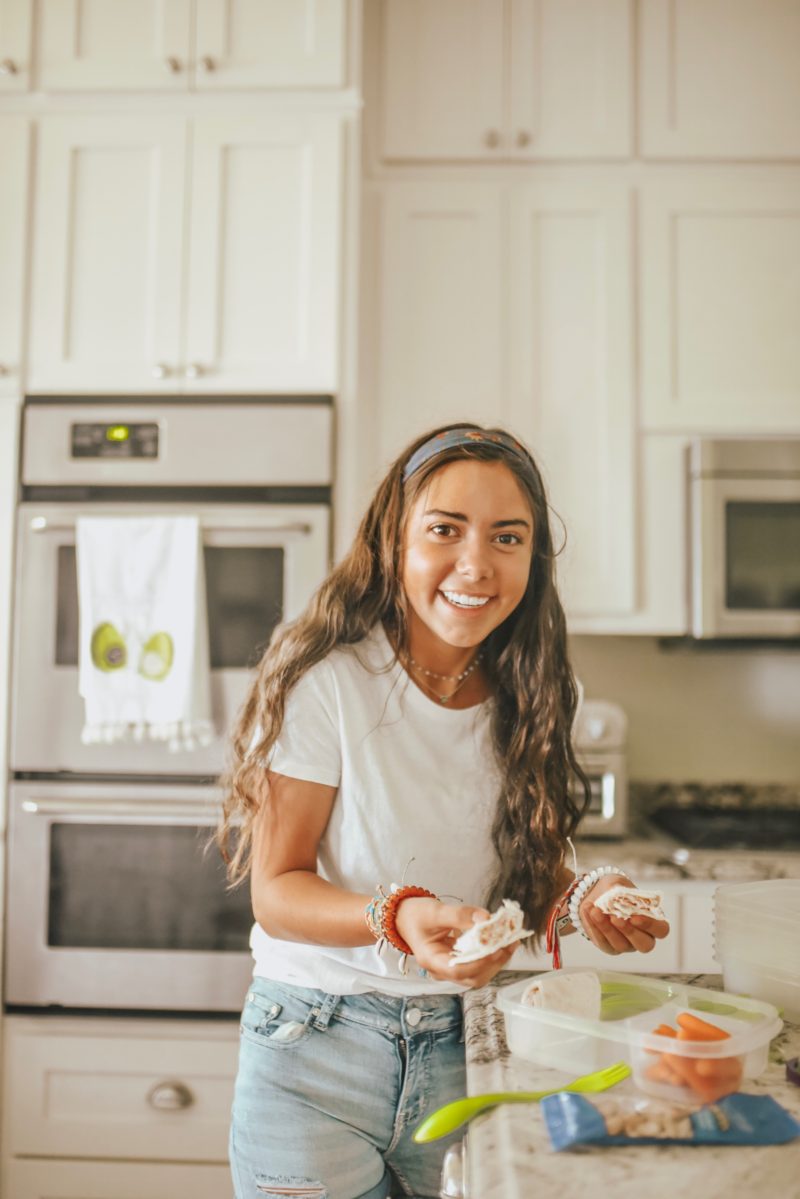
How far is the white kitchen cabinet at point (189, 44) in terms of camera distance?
2084 mm

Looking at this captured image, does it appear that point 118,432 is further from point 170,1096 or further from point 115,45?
point 170,1096

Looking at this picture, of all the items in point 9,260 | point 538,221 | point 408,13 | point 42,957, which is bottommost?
point 42,957

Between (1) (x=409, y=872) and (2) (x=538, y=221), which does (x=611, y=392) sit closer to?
(2) (x=538, y=221)

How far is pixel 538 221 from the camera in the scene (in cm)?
237

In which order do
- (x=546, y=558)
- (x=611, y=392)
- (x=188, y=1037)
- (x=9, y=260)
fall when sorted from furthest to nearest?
(x=611, y=392) < (x=9, y=260) < (x=188, y=1037) < (x=546, y=558)

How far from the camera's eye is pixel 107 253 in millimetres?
2102

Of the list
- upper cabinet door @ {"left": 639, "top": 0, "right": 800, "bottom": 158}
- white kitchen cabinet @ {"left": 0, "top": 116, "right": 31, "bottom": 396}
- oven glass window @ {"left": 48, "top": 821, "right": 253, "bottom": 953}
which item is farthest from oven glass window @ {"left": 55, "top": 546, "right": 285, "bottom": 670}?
upper cabinet door @ {"left": 639, "top": 0, "right": 800, "bottom": 158}

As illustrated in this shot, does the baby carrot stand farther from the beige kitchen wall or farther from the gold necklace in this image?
the beige kitchen wall

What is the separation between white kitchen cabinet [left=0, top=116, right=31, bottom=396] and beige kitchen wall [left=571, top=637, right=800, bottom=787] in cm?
159

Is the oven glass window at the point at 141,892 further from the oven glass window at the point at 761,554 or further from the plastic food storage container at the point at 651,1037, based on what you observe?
the oven glass window at the point at 761,554

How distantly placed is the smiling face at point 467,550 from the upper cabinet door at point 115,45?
1.49 meters

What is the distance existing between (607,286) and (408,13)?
88 cm

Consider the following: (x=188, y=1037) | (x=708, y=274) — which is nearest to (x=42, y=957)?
(x=188, y=1037)

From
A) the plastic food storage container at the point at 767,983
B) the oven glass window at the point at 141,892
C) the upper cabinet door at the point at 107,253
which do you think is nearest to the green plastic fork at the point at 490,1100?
the plastic food storage container at the point at 767,983
